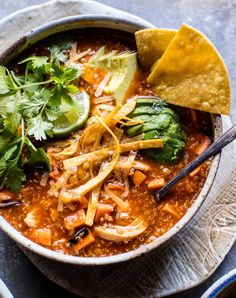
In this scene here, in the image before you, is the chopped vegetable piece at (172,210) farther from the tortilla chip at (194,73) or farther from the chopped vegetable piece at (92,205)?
the tortilla chip at (194,73)

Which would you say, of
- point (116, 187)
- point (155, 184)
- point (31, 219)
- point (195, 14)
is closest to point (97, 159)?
point (116, 187)

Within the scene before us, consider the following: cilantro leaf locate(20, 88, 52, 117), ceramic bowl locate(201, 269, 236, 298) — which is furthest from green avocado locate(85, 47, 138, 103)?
ceramic bowl locate(201, 269, 236, 298)

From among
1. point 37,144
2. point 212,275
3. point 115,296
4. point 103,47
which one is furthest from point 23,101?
point 212,275

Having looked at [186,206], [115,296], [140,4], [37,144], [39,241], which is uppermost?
[140,4]

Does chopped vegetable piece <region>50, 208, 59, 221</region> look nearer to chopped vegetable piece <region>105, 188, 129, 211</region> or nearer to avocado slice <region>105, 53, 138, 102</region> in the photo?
chopped vegetable piece <region>105, 188, 129, 211</region>

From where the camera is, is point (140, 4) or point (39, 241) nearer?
point (39, 241)

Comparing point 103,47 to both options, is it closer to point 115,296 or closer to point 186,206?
point 186,206

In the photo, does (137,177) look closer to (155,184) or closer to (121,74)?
(155,184)
